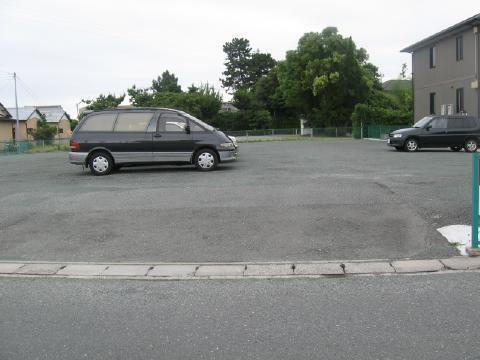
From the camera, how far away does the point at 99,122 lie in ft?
47.8

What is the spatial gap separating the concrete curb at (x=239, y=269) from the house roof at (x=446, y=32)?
24.0m

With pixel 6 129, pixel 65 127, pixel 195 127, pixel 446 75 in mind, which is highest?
pixel 446 75

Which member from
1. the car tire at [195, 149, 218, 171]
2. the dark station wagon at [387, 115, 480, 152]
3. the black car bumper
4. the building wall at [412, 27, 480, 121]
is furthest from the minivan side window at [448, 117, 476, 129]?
the car tire at [195, 149, 218, 171]

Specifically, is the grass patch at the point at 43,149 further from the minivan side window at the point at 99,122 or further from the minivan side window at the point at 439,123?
the minivan side window at the point at 439,123

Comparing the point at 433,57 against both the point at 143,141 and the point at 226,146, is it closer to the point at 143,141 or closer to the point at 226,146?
the point at 226,146

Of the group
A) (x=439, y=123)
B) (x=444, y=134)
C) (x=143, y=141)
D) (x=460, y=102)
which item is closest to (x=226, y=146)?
(x=143, y=141)

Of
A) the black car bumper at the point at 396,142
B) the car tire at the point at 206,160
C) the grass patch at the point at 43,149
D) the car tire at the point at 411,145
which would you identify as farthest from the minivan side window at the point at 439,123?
the grass patch at the point at 43,149

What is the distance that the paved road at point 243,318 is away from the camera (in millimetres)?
3762

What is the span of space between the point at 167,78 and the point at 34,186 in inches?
3982

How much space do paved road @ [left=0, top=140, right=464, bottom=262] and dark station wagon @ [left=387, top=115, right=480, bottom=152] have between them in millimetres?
10767

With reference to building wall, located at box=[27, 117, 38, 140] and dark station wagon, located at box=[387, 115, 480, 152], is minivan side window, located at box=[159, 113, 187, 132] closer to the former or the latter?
dark station wagon, located at box=[387, 115, 480, 152]

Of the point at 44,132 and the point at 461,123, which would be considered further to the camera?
the point at 44,132

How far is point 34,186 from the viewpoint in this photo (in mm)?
12008

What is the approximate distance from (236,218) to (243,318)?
360cm
